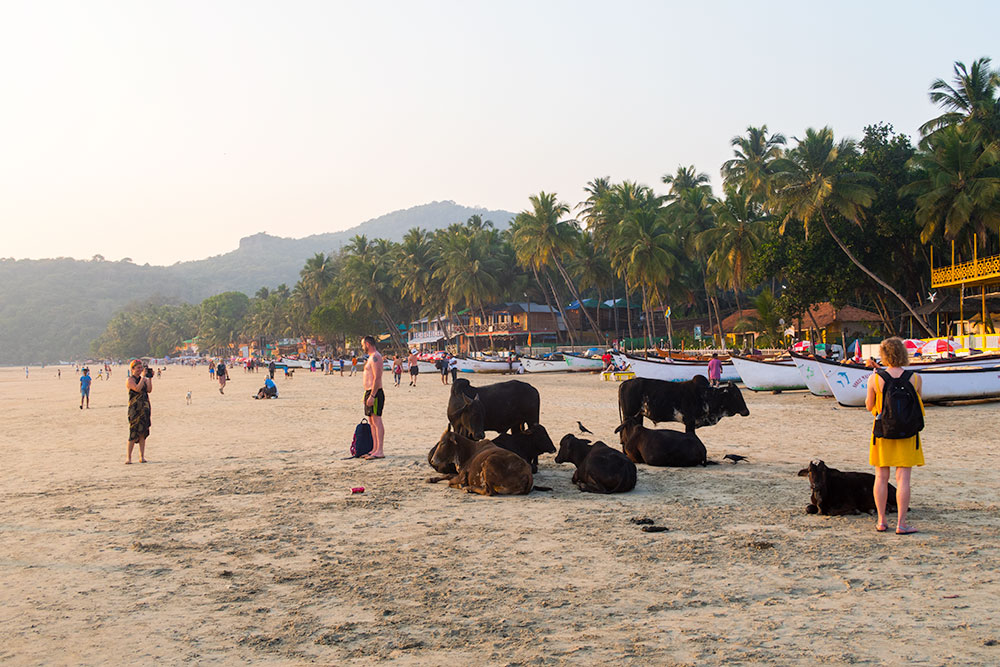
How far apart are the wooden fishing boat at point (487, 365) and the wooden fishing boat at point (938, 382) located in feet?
108

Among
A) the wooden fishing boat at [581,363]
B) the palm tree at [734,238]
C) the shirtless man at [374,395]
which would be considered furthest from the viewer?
the palm tree at [734,238]

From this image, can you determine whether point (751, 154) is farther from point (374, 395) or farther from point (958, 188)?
point (374, 395)

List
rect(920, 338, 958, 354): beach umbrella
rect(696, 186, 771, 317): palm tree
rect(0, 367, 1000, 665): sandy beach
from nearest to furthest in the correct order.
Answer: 1. rect(0, 367, 1000, 665): sandy beach
2. rect(920, 338, 958, 354): beach umbrella
3. rect(696, 186, 771, 317): palm tree

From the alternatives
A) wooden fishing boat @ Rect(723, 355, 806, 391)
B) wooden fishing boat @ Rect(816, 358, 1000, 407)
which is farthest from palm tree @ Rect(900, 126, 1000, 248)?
wooden fishing boat @ Rect(816, 358, 1000, 407)

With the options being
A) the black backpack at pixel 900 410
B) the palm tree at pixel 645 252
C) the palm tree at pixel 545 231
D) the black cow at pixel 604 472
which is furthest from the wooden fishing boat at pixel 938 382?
the palm tree at pixel 545 231

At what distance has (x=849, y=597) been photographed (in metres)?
4.95

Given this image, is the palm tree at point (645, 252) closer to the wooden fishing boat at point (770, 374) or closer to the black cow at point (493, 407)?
the wooden fishing boat at point (770, 374)

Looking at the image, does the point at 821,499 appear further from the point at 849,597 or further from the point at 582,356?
the point at 582,356

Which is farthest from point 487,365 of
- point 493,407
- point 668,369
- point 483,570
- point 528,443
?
point 483,570

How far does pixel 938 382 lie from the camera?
755 inches

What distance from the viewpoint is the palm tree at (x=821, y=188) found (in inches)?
1534

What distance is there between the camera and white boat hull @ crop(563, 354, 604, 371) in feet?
156

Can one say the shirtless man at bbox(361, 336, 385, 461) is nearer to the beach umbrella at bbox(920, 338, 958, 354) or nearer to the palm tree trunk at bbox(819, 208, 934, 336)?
the beach umbrella at bbox(920, 338, 958, 354)

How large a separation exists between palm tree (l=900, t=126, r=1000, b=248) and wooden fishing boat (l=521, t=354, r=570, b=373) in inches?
846
